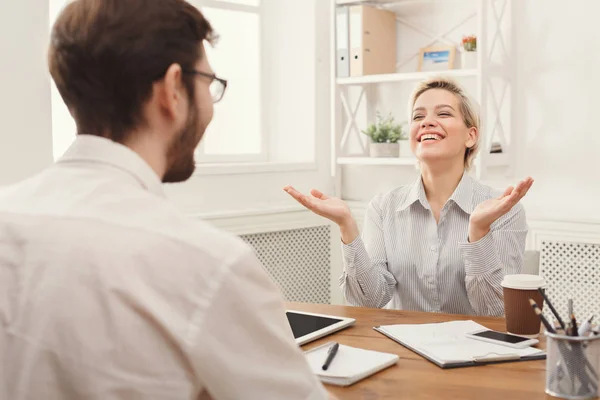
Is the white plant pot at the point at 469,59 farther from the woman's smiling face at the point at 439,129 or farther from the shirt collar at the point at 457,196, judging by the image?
the shirt collar at the point at 457,196

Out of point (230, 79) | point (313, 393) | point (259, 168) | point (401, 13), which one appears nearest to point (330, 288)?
point (259, 168)

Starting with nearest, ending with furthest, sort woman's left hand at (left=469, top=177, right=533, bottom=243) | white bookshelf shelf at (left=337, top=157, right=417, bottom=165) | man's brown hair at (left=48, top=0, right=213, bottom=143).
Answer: man's brown hair at (left=48, top=0, right=213, bottom=143) → woman's left hand at (left=469, top=177, right=533, bottom=243) → white bookshelf shelf at (left=337, top=157, right=417, bottom=165)

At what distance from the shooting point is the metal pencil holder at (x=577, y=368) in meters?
1.22

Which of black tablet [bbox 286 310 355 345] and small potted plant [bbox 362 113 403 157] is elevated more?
small potted plant [bbox 362 113 403 157]

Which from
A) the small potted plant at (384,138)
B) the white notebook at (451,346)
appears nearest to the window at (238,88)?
the small potted plant at (384,138)

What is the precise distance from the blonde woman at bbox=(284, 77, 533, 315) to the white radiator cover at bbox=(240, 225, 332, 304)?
3.59ft

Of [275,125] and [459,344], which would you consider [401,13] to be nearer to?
[275,125]

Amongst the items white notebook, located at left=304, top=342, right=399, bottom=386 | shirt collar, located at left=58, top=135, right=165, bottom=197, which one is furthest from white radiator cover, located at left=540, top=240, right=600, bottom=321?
shirt collar, located at left=58, top=135, right=165, bottom=197

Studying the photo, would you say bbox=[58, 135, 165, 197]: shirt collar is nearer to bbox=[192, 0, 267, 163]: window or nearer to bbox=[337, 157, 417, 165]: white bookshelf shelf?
bbox=[337, 157, 417, 165]: white bookshelf shelf

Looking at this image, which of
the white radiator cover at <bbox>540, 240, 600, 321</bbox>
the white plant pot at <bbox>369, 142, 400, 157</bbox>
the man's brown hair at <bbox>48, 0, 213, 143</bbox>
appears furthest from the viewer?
the white plant pot at <bbox>369, 142, 400, 157</bbox>

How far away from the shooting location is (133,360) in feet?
2.65

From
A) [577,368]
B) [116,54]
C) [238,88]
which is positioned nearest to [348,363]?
[577,368]

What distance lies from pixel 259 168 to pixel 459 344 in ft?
6.74

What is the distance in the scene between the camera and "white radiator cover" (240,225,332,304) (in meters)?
3.39
